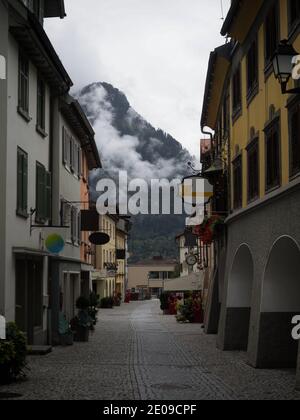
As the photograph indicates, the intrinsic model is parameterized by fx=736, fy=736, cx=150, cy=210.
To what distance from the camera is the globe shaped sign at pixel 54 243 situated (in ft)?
69.6

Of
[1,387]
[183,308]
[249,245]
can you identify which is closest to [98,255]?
[183,308]

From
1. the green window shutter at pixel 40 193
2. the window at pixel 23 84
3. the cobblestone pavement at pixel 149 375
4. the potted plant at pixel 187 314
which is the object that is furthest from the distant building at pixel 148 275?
the window at pixel 23 84

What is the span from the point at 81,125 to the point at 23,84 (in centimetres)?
976

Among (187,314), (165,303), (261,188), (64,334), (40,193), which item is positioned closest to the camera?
(261,188)

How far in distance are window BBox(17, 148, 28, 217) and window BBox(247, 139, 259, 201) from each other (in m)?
6.09

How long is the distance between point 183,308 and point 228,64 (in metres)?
18.5

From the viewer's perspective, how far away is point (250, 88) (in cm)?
2003

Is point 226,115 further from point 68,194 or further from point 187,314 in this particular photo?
point 187,314

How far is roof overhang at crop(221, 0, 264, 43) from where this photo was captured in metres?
18.7

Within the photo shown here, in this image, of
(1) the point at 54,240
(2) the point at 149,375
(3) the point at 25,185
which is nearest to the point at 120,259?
(1) the point at 54,240

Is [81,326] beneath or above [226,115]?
beneath

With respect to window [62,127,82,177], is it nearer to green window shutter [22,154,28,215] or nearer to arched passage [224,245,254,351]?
green window shutter [22,154,28,215]

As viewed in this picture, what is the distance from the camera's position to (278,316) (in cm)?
1738

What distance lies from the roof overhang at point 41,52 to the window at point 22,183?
2905 millimetres
